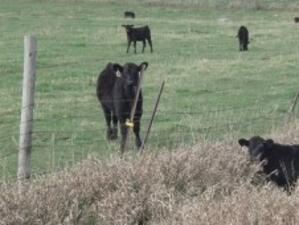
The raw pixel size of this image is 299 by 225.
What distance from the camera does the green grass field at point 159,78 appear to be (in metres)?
13.9

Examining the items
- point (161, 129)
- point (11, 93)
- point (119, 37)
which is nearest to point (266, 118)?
point (161, 129)

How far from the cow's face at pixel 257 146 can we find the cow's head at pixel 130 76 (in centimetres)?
393

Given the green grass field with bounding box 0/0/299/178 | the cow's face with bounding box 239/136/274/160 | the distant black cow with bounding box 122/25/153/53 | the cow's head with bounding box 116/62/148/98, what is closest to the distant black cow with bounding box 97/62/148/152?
the cow's head with bounding box 116/62/148/98

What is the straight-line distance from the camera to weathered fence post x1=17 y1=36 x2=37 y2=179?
26.9 feet

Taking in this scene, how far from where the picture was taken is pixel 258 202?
6988 mm

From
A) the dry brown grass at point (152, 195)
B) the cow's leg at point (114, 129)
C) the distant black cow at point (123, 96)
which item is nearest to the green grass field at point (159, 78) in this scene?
the cow's leg at point (114, 129)

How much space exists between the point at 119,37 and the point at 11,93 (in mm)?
17795

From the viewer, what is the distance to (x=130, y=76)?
563 inches

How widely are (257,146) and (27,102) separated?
3.50m

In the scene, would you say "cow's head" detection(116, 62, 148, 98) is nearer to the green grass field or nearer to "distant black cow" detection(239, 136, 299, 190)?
the green grass field

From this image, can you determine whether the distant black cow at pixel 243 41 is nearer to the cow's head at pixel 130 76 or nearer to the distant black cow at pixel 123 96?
the distant black cow at pixel 123 96

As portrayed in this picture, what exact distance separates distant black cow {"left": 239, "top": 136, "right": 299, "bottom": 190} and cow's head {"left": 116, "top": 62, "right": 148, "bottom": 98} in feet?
13.0

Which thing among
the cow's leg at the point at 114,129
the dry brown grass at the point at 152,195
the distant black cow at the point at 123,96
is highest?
the dry brown grass at the point at 152,195

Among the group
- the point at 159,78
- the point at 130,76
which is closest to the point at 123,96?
the point at 130,76
